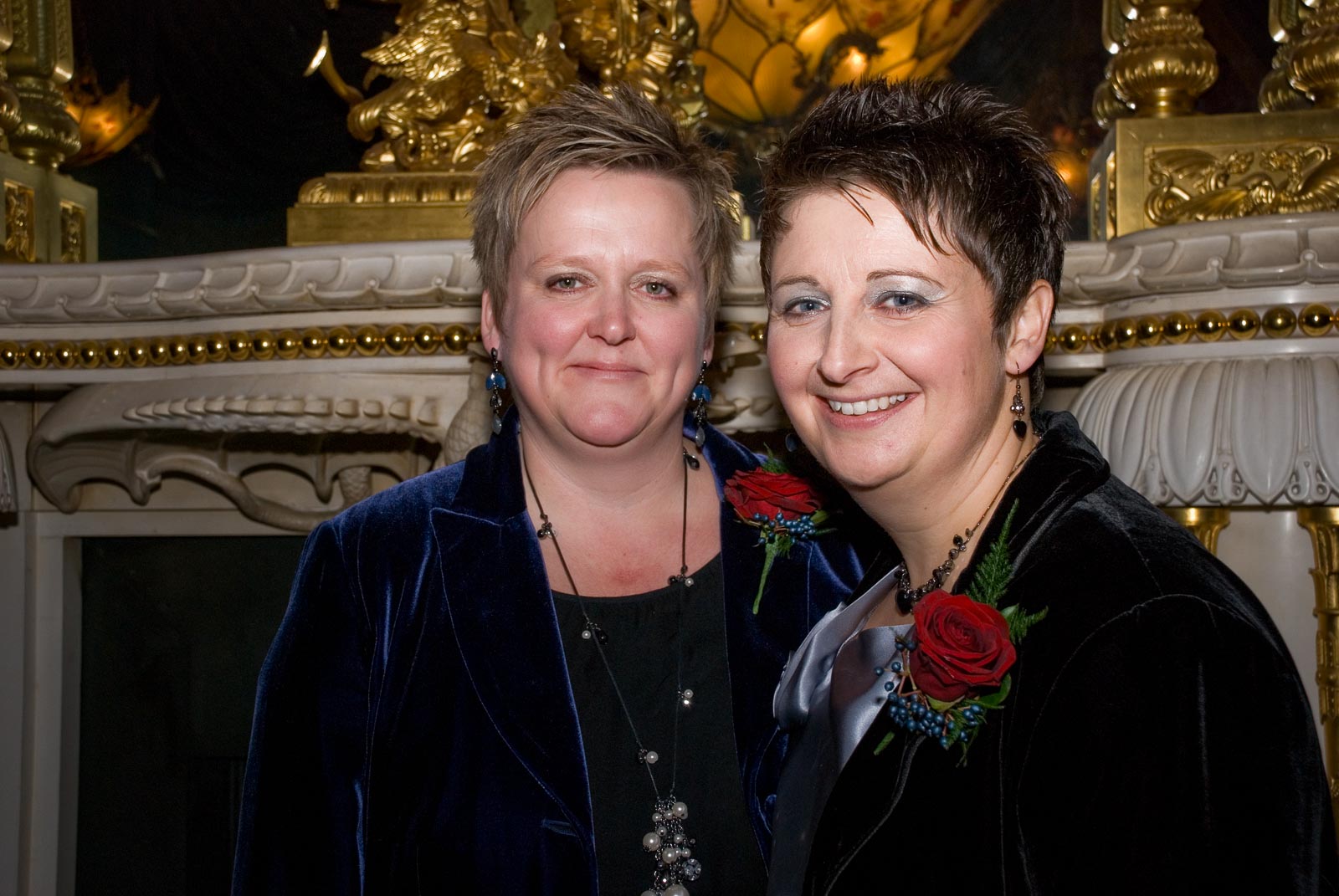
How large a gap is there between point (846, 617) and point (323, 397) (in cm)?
76

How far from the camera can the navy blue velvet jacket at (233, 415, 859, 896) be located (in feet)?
4.07

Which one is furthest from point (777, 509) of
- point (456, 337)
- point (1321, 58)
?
point (1321, 58)

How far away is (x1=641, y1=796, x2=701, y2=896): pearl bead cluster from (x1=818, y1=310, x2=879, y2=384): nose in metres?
A: 0.51

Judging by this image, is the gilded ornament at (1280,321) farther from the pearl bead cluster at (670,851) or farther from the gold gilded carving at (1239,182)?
the pearl bead cluster at (670,851)

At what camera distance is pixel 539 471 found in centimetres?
146

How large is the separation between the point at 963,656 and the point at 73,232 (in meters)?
1.89

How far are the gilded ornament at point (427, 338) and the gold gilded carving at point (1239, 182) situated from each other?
1.01 m

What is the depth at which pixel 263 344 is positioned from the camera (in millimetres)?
1658

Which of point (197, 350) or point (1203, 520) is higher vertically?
point (197, 350)

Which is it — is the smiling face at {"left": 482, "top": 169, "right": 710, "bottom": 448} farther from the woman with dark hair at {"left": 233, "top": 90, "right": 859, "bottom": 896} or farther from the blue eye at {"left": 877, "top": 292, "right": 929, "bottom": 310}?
the blue eye at {"left": 877, "top": 292, "right": 929, "bottom": 310}

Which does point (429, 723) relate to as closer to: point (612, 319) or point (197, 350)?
point (612, 319)

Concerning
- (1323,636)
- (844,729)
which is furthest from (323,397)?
(1323,636)

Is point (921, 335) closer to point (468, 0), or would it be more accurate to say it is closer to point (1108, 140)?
point (1108, 140)

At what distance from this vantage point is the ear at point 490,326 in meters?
1.41
